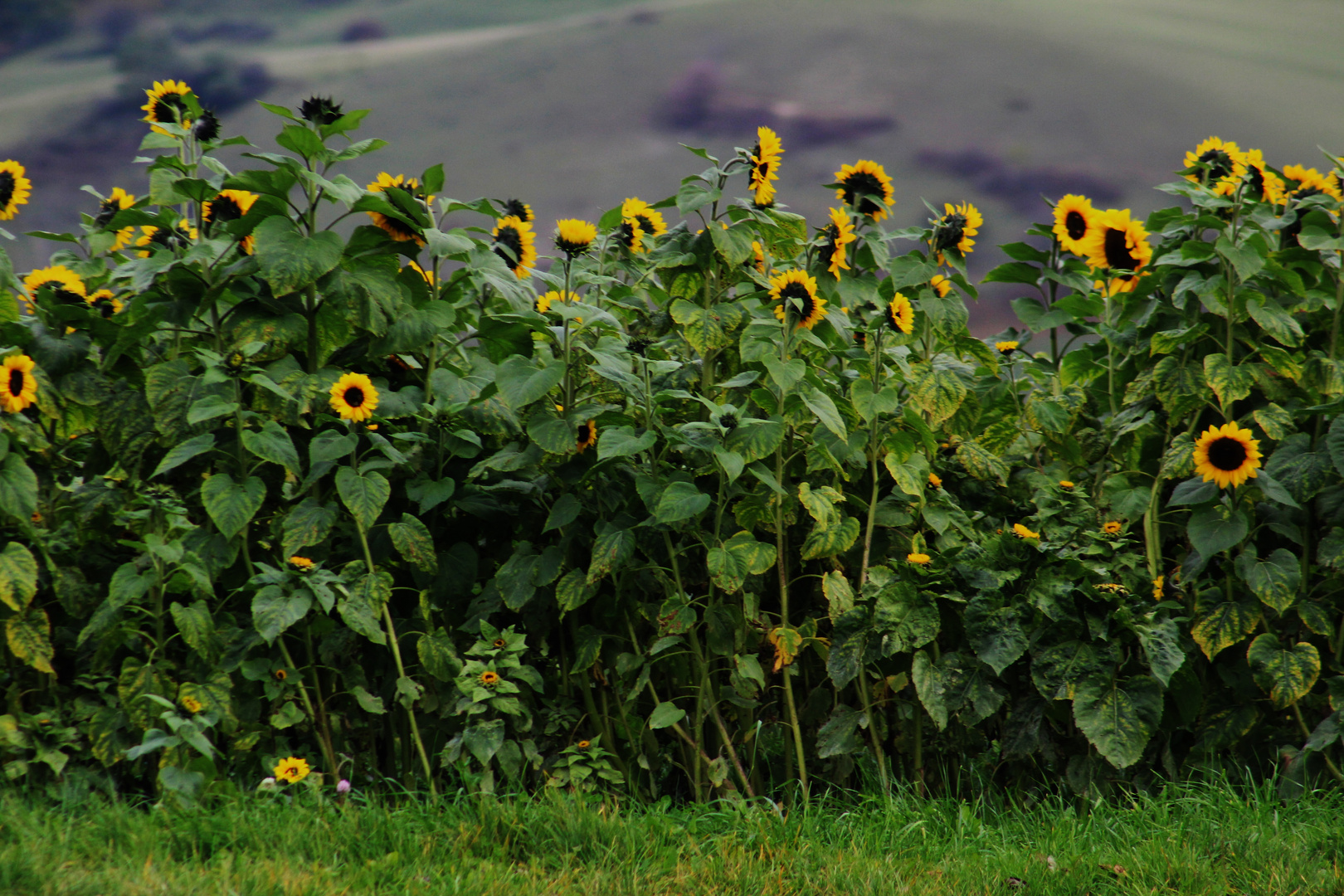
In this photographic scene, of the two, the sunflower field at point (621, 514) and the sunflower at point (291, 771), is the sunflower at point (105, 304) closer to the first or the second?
the sunflower field at point (621, 514)

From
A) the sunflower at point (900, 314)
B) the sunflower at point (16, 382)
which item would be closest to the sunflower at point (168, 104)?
the sunflower at point (16, 382)

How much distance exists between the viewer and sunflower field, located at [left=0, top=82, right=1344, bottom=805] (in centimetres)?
228

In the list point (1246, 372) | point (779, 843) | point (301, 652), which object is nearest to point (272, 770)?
point (301, 652)

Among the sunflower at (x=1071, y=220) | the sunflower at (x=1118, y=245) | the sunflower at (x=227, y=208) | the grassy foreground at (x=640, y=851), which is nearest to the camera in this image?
the grassy foreground at (x=640, y=851)

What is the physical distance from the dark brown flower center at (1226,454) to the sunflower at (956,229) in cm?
77

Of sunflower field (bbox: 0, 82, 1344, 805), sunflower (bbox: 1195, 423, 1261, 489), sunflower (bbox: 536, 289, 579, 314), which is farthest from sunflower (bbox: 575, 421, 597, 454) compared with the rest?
sunflower (bbox: 1195, 423, 1261, 489)

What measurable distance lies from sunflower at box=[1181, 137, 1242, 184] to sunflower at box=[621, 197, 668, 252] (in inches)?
57.6

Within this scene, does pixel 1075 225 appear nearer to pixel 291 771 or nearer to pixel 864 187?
pixel 864 187

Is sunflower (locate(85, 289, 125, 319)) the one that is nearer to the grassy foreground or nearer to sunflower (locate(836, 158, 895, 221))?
the grassy foreground

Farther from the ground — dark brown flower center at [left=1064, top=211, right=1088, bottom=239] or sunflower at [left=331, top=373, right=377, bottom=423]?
dark brown flower center at [left=1064, top=211, right=1088, bottom=239]

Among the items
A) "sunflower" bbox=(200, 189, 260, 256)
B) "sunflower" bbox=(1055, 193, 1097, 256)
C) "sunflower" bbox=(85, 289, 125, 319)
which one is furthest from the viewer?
"sunflower" bbox=(1055, 193, 1097, 256)

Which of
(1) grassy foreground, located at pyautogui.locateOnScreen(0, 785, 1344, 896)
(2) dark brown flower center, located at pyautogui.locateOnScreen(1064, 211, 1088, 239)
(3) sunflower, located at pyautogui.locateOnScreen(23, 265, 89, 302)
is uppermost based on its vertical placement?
(3) sunflower, located at pyautogui.locateOnScreen(23, 265, 89, 302)

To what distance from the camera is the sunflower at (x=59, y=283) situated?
2463 millimetres

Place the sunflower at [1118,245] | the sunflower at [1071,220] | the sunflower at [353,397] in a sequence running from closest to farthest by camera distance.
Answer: the sunflower at [353,397] < the sunflower at [1118,245] < the sunflower at [1071,220]
